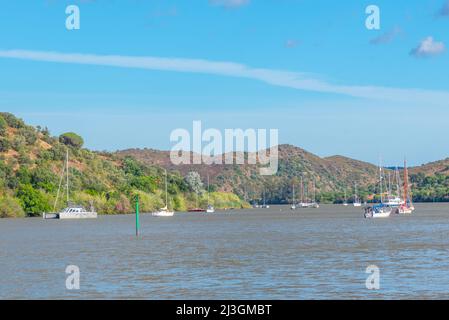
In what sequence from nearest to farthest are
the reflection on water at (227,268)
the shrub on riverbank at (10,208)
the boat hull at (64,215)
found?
the reflection on water at (227,268) → the boat hull at (64,215) → the shrub on riverbank at (10,208)

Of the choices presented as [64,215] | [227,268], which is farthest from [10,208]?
[227,268]

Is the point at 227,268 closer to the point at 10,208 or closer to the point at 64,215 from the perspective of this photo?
the point at 64,215

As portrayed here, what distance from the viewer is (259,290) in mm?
45031

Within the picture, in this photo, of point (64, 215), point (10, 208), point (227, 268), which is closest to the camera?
point (227, 268)

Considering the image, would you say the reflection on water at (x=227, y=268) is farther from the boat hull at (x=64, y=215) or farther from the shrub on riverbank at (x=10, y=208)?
the shrub on riverbank at (x=10, y=208)

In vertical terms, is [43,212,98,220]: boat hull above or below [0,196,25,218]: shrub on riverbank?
below

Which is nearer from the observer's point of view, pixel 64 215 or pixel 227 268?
pixel 227 268

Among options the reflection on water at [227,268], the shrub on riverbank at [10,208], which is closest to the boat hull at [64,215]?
the shrub on riverbank at [10,208]

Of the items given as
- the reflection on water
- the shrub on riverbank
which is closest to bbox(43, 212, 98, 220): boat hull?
the shrub on riverbank

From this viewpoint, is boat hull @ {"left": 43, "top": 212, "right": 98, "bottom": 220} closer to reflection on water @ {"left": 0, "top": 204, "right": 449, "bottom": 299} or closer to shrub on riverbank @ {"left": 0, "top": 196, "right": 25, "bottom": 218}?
shrub on riverbank @ {"left": 0, "top": 196, "right": 25, "bottom": 218}

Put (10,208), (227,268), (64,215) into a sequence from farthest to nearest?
(10,208) → (64,215) → (227,268)

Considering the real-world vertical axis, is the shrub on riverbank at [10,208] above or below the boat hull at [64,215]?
above

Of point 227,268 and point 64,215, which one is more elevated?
point 64,215
